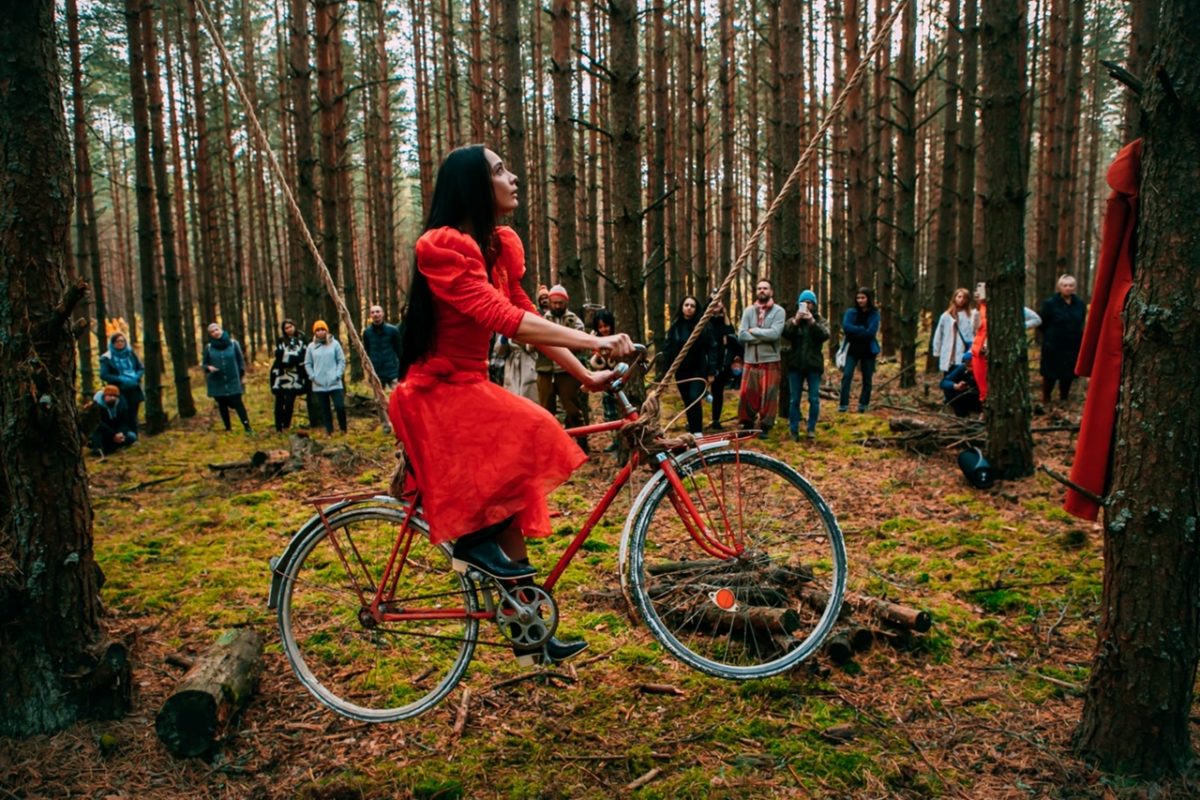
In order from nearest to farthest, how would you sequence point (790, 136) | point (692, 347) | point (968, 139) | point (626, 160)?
point (626, 160) → point (692, 347) → point (790, 136) → point (968, 139)

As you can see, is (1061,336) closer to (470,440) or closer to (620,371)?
(620,371)

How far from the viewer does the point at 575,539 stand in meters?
3.36

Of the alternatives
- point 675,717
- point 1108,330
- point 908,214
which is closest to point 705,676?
point 675,717

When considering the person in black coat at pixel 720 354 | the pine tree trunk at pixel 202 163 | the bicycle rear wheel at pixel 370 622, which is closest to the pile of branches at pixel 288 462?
the person in black coat at pixel 720 354

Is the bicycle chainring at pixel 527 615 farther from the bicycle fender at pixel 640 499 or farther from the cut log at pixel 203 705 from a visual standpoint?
the cut log at pixel 203 705

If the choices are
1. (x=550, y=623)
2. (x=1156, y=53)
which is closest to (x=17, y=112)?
(x=550, y=623)

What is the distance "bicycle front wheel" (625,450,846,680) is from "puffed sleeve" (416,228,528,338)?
0.98m

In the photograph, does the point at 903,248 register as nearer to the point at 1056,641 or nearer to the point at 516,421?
the point at 1056,641

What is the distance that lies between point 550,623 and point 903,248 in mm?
13089

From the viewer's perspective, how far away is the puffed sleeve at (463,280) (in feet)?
9.39

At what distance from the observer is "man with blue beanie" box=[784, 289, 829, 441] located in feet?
34.0

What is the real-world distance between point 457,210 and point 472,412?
804 millimetres

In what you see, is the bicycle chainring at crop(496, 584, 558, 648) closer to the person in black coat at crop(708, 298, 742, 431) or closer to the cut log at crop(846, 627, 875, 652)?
the cut log at crop(846, 627, 875, 652)

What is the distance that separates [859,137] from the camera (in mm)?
15195
